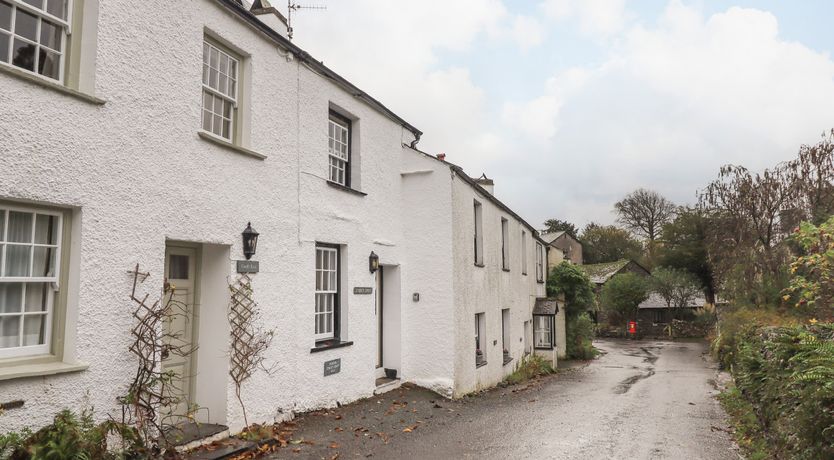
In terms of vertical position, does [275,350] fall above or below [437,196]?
below

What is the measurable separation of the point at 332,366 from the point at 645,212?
5983 cm

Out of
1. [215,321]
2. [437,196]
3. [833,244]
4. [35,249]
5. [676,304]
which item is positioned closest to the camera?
[35,249]

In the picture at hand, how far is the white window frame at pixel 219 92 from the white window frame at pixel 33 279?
2363mm

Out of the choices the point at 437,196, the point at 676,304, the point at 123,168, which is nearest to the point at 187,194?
the point at 123,168

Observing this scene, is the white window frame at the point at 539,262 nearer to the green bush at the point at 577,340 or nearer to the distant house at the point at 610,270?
the green bush at the point at 577,340

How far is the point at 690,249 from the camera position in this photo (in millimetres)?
47219

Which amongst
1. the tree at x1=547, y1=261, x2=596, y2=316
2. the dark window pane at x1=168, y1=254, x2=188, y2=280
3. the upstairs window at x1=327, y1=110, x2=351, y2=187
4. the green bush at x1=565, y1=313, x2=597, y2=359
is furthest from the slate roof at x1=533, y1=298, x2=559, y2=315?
the dark window pane at x1=168, y1=254, x2=188, y2=280

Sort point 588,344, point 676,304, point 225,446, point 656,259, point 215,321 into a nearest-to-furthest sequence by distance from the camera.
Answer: point 225,446, point 215,321, point 588,344, point 676,304, point 656,259

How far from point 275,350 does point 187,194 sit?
2801 mm

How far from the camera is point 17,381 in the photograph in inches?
198

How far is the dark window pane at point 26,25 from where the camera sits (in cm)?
544

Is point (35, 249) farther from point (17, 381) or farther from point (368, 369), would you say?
point (368, 369)

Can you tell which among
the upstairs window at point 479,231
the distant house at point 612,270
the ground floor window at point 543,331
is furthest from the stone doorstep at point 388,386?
the distant house at point 612,270

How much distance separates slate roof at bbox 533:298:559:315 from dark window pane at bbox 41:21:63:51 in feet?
66.1
